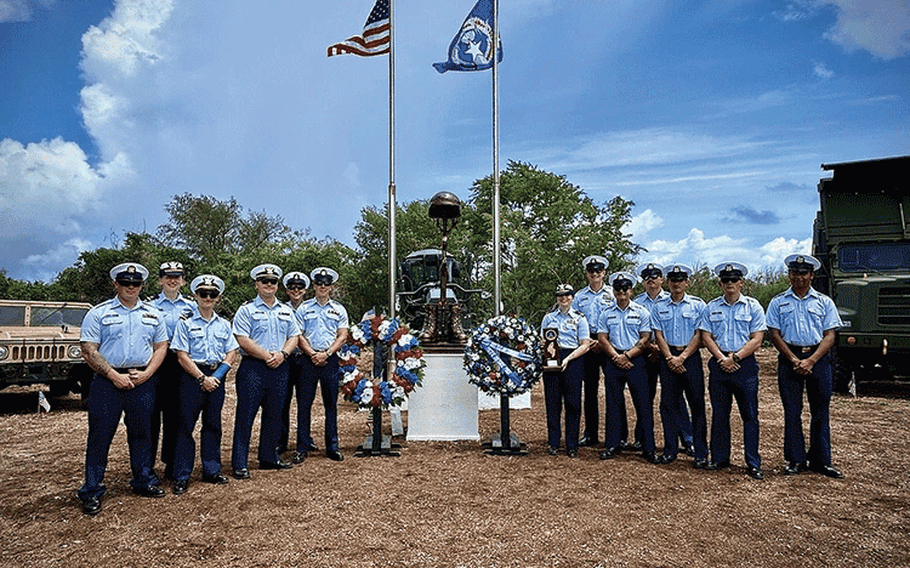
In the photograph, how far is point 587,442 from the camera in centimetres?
714

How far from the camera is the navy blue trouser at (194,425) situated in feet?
17.9

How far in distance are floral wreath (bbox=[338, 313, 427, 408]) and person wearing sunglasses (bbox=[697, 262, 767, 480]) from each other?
9.29 feet

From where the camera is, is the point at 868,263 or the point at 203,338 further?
the point at 868,263

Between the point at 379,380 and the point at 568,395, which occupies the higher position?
the point at 379,380

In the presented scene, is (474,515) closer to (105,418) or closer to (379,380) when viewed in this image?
(379,380)

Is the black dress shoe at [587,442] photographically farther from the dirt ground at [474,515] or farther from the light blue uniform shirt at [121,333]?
the light blue uniform shirt at [121,333]

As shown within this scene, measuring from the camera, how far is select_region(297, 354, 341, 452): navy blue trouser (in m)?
6.61

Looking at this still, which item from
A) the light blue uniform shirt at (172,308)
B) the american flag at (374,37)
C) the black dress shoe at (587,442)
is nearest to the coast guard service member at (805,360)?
the black dress shoe at (587,442)

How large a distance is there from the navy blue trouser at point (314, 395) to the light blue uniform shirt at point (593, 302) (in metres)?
2.70

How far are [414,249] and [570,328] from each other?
66.5 ft

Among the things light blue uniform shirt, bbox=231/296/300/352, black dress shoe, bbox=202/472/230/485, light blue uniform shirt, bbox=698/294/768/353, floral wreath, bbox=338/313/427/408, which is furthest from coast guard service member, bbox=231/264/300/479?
light blue uniform shirt, bbox=698/294/768/353

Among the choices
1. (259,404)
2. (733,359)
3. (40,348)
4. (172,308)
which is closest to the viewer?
(172,308)

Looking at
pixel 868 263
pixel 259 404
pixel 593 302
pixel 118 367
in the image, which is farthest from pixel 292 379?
pixel 868 263

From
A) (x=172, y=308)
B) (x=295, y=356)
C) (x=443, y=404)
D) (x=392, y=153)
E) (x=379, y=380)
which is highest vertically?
(x=392, y=153)
